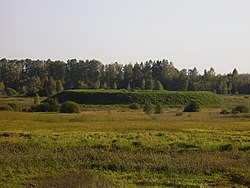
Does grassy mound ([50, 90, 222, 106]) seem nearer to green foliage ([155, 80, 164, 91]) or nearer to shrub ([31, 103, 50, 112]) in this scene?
shrub ([31, 103, 50, 112])

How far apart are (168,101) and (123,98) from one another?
13.5 metres

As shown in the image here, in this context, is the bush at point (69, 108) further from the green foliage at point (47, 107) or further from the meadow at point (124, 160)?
the meadow at point (124, 160)

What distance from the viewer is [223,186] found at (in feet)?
73.4

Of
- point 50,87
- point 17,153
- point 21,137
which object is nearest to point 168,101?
point 50,87

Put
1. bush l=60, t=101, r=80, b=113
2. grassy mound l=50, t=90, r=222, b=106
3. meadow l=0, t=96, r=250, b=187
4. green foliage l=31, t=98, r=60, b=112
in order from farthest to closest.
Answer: grassy mound l=50, t=90, r=222, b=106 < green foliage l=31, t=98, r=60, b=112 < bush l=60, t=101, r=80, b=113 < meadow l=0, t=96, r=250, b=187

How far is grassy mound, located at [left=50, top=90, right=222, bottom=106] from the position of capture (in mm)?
130250

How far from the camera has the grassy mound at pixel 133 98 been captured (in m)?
130

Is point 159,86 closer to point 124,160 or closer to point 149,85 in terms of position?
point 149,85

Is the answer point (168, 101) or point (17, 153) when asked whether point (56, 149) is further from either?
point (168, 101)

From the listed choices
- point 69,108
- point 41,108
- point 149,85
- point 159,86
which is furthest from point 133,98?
point 149,85

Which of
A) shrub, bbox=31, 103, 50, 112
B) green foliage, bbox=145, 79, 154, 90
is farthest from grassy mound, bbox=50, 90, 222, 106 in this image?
green foliage, bbox=145, 79, 154, 90

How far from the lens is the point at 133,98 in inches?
5172

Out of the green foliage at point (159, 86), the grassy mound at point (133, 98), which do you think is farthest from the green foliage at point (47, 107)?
the green foliage at point (159, 86)

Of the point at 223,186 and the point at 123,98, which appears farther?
the point at 123,98
